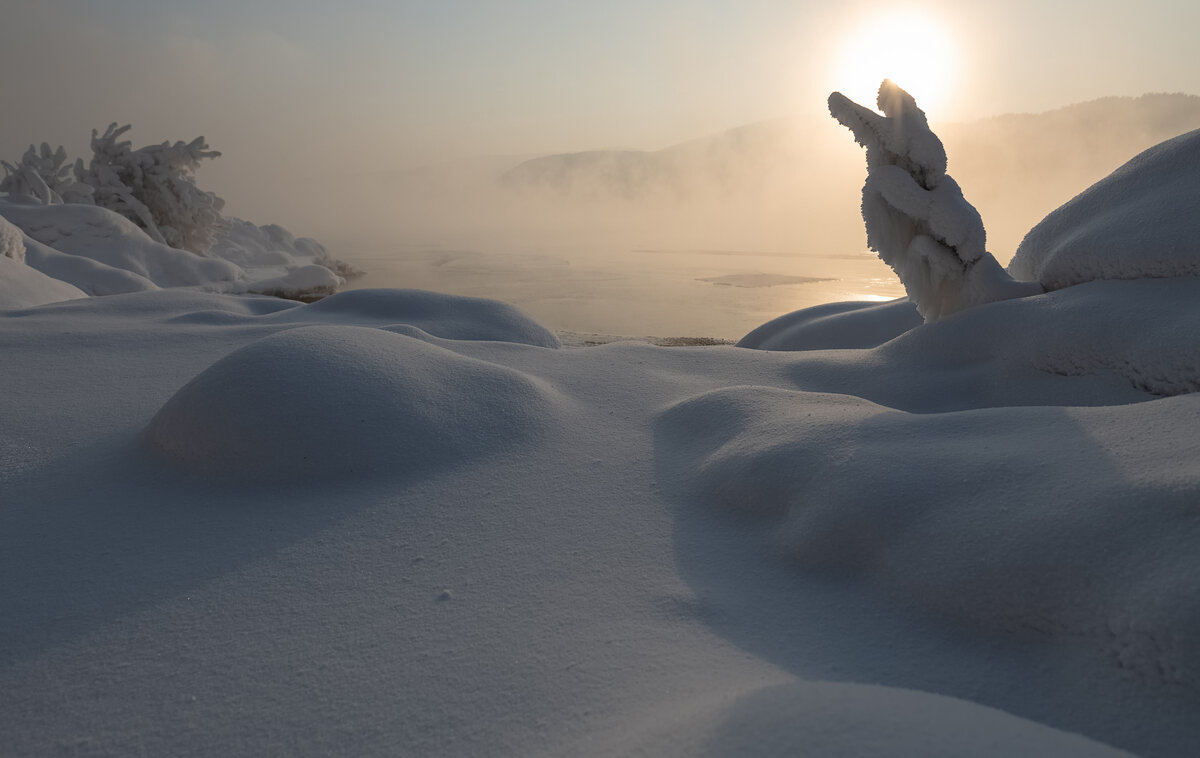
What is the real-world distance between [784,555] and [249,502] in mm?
2012

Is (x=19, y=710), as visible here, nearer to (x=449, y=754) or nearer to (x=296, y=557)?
(x=296, y=557)

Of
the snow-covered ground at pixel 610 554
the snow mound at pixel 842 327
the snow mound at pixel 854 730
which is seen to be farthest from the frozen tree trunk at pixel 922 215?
the snow mound at pixel 854 730

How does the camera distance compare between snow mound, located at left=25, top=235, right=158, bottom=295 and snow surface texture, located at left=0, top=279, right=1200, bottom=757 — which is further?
snow mound, located at left=25, top=235, right=158, bottom=295

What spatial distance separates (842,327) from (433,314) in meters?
3.76

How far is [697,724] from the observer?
122 centimetres

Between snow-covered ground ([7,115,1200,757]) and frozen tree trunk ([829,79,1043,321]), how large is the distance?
0.51m

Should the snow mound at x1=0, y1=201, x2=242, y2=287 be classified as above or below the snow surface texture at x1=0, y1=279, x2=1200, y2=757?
above

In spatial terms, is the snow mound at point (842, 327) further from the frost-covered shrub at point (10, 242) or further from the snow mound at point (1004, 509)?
the frost-covered shrub at point (10, 242)

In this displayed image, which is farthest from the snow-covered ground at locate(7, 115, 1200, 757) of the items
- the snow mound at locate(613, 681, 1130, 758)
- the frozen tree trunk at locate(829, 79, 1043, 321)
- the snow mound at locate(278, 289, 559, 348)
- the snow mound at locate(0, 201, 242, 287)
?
the snow mound at locate(0, 201, 242, 287)

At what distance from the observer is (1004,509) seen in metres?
1.87

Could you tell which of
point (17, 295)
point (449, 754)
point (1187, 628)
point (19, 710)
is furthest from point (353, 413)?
point (17, 295)

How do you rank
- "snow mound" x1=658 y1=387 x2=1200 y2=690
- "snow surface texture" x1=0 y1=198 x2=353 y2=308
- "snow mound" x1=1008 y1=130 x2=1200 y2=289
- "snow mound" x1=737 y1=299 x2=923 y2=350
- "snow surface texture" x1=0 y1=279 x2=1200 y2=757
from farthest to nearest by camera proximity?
"snow surface texture" x1=0 y1=198 x2=353 y2=308 < "snow mound" x1=737 y1=299 x2=923 y2=350 < "snow mound" x1=1008 y1=130 x2=1200 y2=289 < "snow mound" x1=658 y1=387 x2=1200 y2=690 < "snow surface texture" x1=0 y1=279 x2=1200 y2=757

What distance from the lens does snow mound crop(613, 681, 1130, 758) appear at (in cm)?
107

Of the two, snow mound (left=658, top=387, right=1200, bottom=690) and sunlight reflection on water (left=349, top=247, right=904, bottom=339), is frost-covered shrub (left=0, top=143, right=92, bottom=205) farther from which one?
snow mound (left=658, top=387, right=1200, bottom=690)
